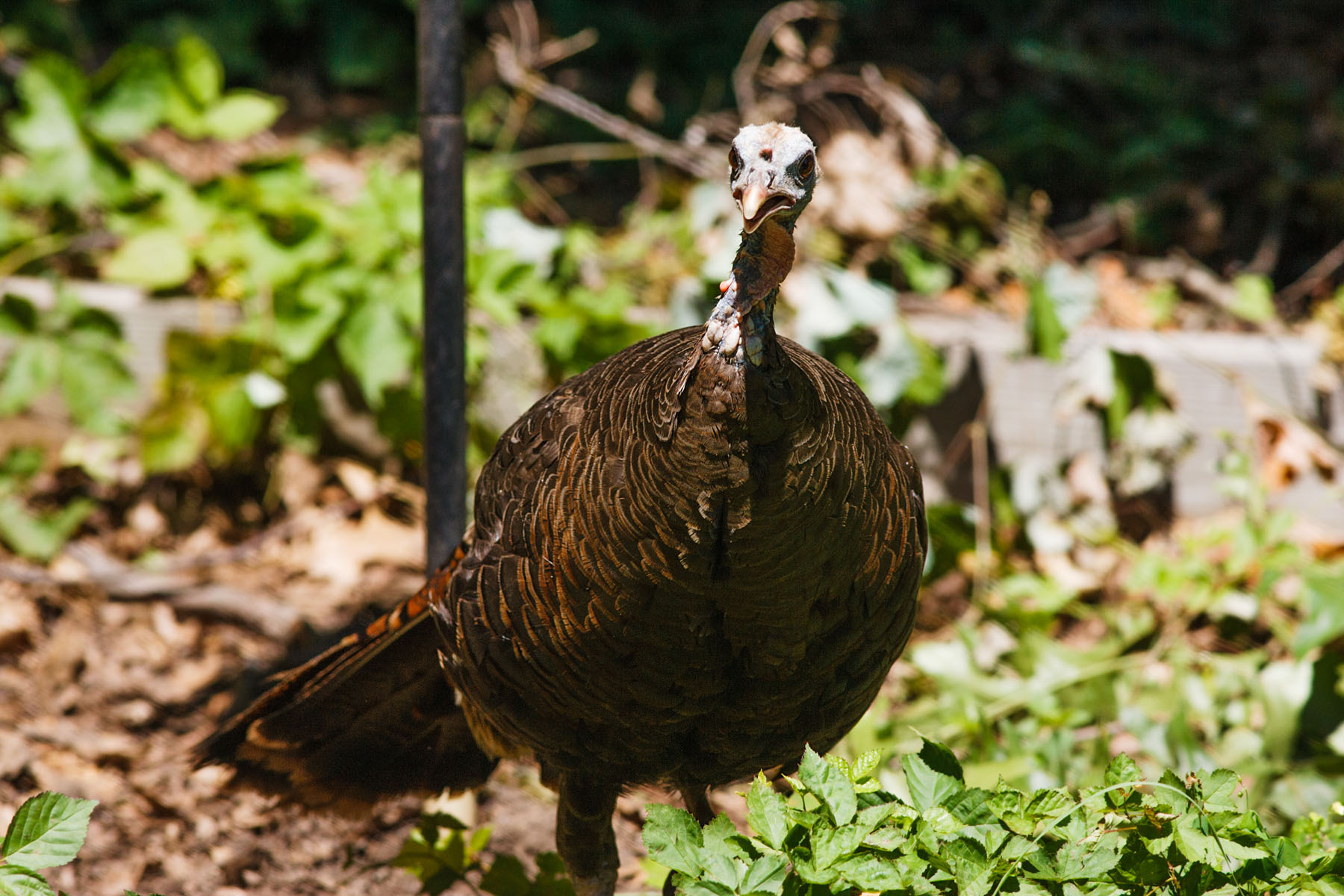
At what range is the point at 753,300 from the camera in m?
1.79

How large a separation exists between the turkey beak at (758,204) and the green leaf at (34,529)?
311cm

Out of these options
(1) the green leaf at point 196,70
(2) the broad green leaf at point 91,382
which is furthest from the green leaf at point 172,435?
(1) the green leaf at point 196,70

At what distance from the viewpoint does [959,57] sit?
5719 millimetres

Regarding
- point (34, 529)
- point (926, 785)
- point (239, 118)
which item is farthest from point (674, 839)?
point (239, 118)

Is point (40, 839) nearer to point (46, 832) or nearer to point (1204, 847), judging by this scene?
point (46, 832)

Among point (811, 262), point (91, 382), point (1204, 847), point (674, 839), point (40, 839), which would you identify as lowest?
point (1204, 847)

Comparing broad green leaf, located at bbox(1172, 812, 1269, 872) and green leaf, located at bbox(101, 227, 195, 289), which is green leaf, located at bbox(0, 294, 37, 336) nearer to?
green leaf, located at bbox(101, 227, 195, 289)

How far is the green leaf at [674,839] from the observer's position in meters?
1.65

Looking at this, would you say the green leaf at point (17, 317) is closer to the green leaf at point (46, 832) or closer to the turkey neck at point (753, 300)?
the green leaf at point (46, 832)

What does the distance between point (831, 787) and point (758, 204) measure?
0.82 metres

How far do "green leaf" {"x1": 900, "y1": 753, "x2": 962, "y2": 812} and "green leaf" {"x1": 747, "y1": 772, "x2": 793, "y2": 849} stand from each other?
20 centimetres

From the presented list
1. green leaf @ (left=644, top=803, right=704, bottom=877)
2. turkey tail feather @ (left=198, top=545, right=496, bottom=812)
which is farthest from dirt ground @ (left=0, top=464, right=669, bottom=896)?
green leaf @ (left=644, top=803, right=704, bottom=877)

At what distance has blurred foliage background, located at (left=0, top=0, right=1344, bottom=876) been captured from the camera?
3.52 m

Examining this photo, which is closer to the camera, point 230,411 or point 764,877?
point 764,877
